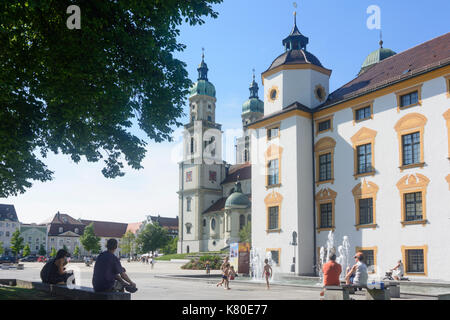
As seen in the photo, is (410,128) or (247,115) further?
(247,115)

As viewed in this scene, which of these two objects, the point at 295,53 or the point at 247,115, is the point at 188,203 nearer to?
the point at 247,115

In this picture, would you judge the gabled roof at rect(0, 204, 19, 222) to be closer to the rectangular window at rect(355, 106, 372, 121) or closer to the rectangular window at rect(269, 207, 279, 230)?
the rectangular window at rect(269, 207, 279, 230)

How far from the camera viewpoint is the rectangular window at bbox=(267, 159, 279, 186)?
115ft

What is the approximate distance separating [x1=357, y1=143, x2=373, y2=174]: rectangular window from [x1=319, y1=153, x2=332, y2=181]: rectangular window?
2.48 m

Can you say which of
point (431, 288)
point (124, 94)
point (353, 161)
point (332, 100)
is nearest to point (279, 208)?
point (353, 161)

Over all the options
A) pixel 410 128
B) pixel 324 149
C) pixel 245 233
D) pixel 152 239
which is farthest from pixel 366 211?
pixel 152 239

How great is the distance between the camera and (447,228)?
25172 mm

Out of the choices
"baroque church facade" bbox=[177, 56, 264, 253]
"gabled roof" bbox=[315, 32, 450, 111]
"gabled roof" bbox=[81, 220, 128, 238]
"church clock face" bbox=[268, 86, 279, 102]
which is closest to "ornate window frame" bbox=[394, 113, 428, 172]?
"gabled roof" bbox=[315, 32, 450, 111]

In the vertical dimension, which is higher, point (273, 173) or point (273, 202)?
point (273, 173)

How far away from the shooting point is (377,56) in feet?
181

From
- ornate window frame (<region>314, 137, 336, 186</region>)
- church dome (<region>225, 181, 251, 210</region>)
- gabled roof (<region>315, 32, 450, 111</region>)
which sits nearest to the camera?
gabled roof (<region>315, 32, 450, 111</region>)

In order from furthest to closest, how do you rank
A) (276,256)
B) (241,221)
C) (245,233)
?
1. (241,221)
2. (245,233)
3. (276,256)

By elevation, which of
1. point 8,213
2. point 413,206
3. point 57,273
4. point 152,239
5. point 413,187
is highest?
point 413,187

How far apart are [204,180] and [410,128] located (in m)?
62.5
